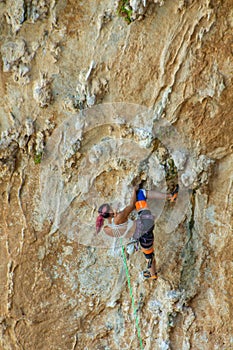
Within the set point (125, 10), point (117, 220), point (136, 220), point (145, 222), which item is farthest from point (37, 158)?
point (125, 10)

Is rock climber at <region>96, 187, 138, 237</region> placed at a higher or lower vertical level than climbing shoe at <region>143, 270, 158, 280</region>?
higher

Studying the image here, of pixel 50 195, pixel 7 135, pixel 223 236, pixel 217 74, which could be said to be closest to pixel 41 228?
pixel 50 195

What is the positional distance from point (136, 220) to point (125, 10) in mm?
2515

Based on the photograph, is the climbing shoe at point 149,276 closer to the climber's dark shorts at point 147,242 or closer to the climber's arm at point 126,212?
the climber's dark shorts at point 147,242

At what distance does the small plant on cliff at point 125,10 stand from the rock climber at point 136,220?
206 centimetres

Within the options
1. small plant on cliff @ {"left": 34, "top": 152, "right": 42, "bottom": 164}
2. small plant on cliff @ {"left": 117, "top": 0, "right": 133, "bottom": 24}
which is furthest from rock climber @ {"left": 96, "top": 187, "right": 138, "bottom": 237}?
small plant on cliff @ {"left": 117, "top": 0, "right": 133, "bottom": 24}

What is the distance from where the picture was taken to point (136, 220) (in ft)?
17.8

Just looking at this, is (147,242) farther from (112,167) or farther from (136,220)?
(112,167)

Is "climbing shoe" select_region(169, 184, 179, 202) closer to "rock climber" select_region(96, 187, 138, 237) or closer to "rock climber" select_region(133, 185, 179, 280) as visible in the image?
"rock climber" select_region(133, 185, 179, 280)

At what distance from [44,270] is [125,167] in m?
1.83

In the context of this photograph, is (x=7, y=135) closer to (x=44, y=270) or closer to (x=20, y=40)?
(x=20, y=40)

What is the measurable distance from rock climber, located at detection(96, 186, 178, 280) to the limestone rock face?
18 centimetres

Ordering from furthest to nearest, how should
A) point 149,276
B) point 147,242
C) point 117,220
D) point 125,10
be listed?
point 149,276
point 147,242
point 117,220
point 125,10

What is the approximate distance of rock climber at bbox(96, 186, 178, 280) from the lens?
5.29 meters
